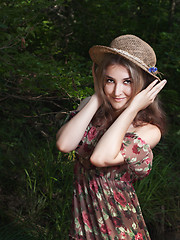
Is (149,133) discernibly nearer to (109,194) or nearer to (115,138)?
(115,138)

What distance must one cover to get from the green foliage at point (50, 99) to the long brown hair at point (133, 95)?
3.70 feet

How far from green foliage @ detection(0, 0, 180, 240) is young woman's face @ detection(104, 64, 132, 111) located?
1215 mm

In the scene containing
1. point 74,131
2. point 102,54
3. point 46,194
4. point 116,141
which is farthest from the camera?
point 46,194

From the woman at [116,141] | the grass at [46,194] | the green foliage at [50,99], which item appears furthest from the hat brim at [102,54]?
the grass at [46,194]

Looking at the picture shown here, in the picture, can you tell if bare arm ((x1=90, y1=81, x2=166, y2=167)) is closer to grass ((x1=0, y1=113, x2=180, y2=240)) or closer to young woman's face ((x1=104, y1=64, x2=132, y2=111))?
young woman's face ((x1=104, y1=64, x2=132, y2=111))

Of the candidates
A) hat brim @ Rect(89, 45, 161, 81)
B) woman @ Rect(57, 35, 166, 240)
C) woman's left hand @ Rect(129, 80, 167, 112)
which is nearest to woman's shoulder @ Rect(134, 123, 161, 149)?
woman @ Rect(57, 35, 166, 240)

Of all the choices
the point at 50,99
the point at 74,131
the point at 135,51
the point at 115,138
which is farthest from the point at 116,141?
the point at 50,99

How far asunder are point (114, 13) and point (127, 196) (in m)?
3.40

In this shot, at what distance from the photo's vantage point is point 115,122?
171 cm

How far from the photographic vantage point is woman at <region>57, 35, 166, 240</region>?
5.71 feet

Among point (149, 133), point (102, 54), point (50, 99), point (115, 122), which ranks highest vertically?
point (102, 54)

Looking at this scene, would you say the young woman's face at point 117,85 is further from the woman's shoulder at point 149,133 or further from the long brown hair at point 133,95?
the woman's shoulder at point 149,133

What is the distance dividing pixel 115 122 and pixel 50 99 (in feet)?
7.02

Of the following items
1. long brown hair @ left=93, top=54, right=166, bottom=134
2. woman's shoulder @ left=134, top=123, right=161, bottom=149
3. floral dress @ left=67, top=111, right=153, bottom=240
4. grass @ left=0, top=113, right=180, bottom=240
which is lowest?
grass @ left=0, top=113, right=180, bottom=240
